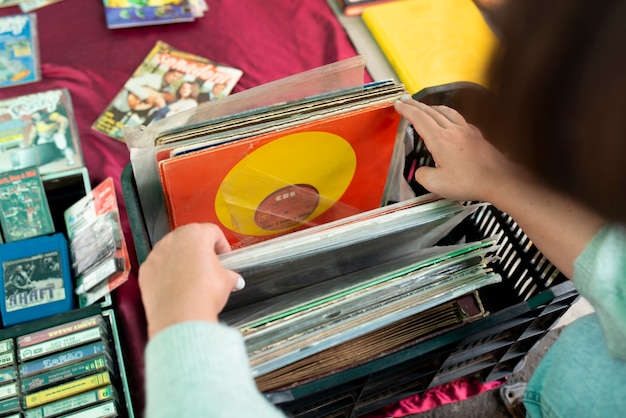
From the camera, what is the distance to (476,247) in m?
0.67

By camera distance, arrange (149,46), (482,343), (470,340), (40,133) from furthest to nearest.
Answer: (149,46)
(40,133)
(482,343)
(470,340)

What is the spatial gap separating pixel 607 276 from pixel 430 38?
34.3 inches

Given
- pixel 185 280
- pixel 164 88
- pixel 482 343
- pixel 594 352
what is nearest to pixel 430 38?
pixel 164 88

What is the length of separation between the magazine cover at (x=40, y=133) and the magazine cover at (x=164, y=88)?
6 centimetres

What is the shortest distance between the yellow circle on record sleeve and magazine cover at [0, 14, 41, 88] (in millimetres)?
640

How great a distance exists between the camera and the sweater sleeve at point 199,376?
39 cm

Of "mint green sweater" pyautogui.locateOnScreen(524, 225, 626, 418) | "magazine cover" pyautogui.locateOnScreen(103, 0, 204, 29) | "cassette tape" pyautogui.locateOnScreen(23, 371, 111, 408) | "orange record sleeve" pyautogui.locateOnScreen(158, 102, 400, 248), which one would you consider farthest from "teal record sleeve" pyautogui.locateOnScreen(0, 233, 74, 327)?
"mint green sweater" pyautogui.locateOnScreen(524, 225, 626, 418)

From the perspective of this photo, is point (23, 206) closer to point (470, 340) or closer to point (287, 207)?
point (287, 207)

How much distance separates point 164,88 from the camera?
3.63 feet

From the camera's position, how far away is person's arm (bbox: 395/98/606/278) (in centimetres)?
51

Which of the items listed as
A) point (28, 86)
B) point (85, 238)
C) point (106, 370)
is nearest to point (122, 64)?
point (28, 86)

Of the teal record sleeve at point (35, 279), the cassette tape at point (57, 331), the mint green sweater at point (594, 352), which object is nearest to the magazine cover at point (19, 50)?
the teal record sleeve at point (35, 279)

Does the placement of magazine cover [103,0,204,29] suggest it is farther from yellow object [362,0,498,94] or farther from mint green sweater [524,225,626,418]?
mint green sweater [524,225,626,418]

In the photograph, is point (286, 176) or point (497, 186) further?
point (286, 176)
